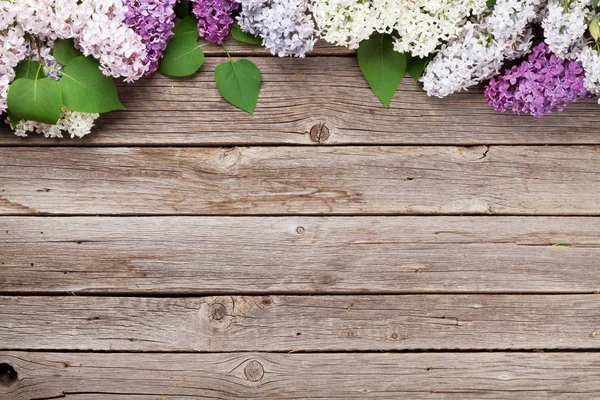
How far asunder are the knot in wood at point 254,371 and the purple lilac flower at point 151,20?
26.3 inches

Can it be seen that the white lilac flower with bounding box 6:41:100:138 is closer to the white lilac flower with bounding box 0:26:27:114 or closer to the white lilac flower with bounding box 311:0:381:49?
the white lilac flower with bounding box 0:26:27:114

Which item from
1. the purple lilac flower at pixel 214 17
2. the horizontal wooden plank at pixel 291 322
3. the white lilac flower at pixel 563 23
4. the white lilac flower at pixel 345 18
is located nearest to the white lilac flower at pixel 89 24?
the purple lilac flower at pixel 214 17

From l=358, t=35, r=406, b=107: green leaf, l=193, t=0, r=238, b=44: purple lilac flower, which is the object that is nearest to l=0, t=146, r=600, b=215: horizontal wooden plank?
l=358, t=35, r=406, b=107: green leaf

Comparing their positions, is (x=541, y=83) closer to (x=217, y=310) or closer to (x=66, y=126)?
(x=217, y=310)

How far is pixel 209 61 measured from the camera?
45.4 inches

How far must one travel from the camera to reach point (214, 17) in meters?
1.07

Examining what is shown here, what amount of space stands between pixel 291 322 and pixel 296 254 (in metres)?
0.15

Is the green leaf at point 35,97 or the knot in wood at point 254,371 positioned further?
the knot in wood at point 254,371

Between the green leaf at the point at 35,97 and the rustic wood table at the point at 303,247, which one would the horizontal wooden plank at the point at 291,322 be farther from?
the green leaf at the point at 35,97

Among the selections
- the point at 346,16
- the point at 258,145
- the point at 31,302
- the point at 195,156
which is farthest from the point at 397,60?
the point at 31,302

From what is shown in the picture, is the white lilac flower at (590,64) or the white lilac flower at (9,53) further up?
the white lilac flower at (9,53)

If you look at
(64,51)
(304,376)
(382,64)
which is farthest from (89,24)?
(304,376)

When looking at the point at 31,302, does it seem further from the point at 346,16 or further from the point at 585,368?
the point at 585,368

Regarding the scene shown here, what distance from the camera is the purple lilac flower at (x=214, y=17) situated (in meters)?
1.06
